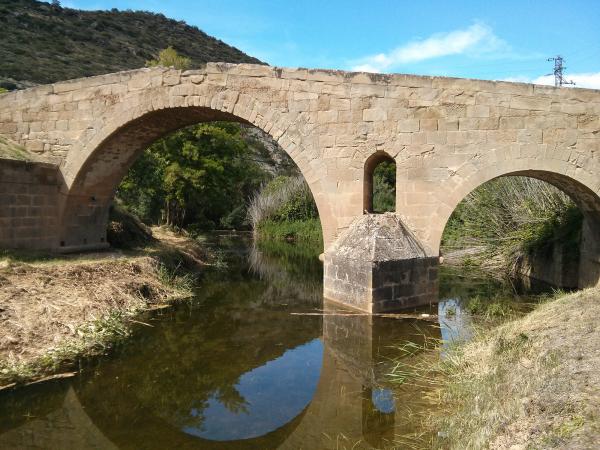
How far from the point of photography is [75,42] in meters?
36.9

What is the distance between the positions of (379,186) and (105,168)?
14.8 m

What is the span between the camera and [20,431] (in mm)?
3814

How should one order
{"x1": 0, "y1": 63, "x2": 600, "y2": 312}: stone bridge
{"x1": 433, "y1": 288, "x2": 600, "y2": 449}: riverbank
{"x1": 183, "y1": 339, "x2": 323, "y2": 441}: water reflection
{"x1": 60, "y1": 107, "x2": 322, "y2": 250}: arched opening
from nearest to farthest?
1. {"x1": 433, "y1": 288, "x2": 600, "y2": 449}: riverbank
2. {"x1": 183, "y1": 339, "x2": 323, "y2": 441}: water reflection
3. {"x1": 0, "y1": 63, "x2": 600, "y2": 312}: stone bridge
4. {"x1": 60, "y1": 107, "x2": 322, "y2": 250}: arched opening

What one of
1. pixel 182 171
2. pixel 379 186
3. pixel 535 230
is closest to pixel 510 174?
pixel 535 230

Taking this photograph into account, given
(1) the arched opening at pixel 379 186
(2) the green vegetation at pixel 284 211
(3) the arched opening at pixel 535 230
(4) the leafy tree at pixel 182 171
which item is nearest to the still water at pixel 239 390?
(1) the arched opening at pixel 379 186

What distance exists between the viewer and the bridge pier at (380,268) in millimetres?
7172

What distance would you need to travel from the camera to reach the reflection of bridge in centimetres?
367

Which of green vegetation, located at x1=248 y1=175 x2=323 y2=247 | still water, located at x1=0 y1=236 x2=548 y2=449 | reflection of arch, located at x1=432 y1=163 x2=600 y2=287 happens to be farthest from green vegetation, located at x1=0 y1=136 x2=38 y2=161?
green vegetation, located at x1=248 y1=175 x2=323 y2=247

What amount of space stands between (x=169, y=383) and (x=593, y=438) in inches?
154

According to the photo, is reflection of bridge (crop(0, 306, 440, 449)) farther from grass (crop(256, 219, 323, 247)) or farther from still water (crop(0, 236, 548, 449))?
grass (crop(256, 219, 323, 247))

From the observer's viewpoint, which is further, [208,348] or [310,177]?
[310,177]

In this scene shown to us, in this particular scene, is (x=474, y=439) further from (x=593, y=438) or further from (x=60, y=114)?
(x=60, y=114)

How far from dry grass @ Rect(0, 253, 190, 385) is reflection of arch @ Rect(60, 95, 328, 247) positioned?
4.88ft

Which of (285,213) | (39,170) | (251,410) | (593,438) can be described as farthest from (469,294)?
(285,213)
